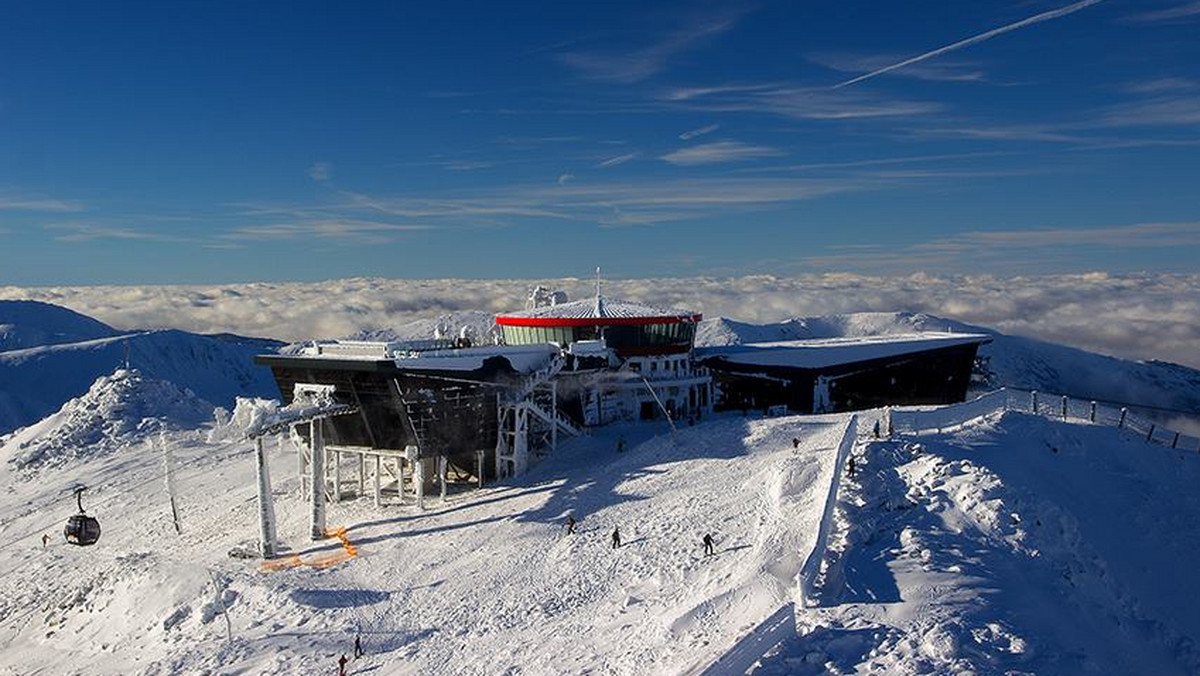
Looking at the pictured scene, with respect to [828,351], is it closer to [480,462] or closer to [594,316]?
[594,316]

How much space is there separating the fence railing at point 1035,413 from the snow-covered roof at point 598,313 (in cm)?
2201

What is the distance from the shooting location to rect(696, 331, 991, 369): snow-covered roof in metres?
69.6

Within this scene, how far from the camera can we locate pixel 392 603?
36688 mm

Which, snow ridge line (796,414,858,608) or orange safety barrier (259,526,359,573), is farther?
orange safety barrier (259,526,359,573)

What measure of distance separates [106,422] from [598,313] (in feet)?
190

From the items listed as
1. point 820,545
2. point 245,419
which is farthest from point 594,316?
point 820,545

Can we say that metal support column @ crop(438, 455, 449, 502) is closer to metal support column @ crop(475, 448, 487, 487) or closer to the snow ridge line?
metal support column @ crop(475, 448, 487, 487)

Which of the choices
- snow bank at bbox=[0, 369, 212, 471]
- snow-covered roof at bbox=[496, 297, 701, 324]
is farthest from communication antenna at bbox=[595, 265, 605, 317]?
snow bank at bbox=[0, 369, 212, 471]

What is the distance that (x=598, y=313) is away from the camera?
65750mm

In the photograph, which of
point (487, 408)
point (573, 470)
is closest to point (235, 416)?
point (487, 408)

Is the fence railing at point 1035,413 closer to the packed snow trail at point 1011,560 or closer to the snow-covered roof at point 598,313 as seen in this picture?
the packed snow trail at point 1011,560

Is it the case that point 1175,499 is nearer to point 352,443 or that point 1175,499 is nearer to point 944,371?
point 944,371

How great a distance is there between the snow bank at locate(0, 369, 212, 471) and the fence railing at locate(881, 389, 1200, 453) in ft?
244

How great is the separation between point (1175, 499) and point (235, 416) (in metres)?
47.0
